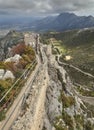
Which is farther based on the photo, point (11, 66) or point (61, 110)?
point (11, 66)

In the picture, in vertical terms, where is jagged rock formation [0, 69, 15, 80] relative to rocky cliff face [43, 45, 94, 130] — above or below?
above

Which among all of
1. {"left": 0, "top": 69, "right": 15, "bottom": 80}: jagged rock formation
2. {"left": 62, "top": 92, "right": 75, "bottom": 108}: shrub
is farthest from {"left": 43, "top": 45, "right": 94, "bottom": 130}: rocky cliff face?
{"left": 0, "top": 69, "right": 15, "bottom": 80}: jagged rock formation

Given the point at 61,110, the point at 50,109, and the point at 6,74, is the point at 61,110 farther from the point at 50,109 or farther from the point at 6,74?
the point at 6,74

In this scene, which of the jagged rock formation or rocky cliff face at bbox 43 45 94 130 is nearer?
rocky cliff face at bbox 43 45 94 130

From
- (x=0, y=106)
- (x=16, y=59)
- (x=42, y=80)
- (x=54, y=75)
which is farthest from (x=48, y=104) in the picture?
(x=16, y=59)

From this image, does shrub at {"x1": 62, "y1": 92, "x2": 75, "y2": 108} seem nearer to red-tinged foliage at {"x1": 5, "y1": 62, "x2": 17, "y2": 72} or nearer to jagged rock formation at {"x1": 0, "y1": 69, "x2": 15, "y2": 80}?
jagged rock formation at {"x1": 0, "y1": 69, "x2": 15, "y2": 80}

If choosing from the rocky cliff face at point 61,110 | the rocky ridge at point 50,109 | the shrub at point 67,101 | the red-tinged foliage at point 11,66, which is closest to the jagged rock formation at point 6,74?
the red-tinged foliage at point 11,66

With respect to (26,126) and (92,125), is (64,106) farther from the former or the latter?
(26,126)

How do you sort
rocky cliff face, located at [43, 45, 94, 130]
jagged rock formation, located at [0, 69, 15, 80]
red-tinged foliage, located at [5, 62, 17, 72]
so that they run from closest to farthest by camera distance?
rocky cliff face, located at [43, 45, 94, 130]
jagged rock formation, located at [0, 69, 15, 80]
red-tinged foliage, located at [5, 62, 17, 72]

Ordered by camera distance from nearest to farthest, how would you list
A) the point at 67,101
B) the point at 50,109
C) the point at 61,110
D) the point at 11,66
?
the point at 50,109
the point at 61,110
the point at 67,101
the point at 11,66

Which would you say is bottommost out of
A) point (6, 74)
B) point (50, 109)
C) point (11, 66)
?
point (50, 109)

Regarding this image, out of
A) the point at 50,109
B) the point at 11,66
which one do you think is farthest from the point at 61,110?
the point at 11,66
